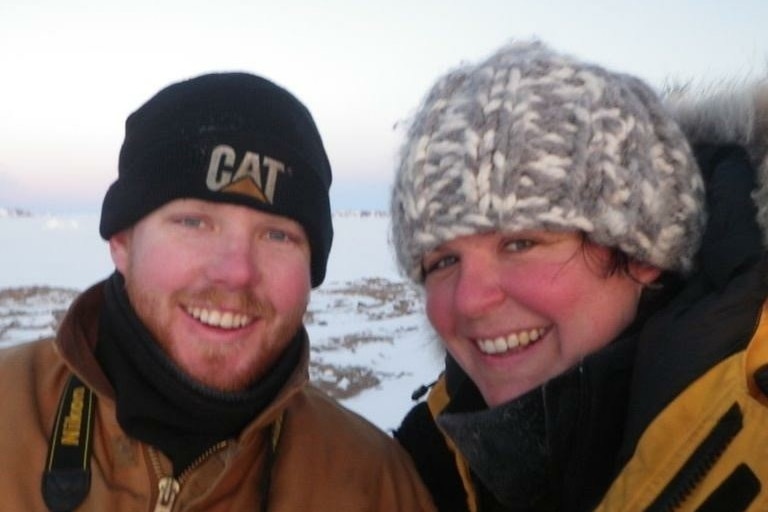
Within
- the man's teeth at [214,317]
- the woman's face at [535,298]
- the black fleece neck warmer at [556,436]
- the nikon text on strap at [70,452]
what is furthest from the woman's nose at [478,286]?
the nikon text on strap at [70,452]

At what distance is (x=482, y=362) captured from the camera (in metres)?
2.10

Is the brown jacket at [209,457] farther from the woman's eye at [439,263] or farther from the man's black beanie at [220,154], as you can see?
the woman's eye at [439,263]

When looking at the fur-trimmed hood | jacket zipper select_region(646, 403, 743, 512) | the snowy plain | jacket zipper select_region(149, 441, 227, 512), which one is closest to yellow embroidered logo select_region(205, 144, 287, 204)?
the snowy plain

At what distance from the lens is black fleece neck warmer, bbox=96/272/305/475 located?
202 centimetres

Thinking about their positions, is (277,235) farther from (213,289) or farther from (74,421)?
(74,421)

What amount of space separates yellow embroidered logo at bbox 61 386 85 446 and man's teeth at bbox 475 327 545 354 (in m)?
1.09

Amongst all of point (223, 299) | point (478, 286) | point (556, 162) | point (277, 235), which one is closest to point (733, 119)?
point (556, 162)

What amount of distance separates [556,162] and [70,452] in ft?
4.70

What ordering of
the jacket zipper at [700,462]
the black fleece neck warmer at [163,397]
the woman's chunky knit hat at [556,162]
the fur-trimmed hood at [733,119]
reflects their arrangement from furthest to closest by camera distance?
the black fleece neck warmer at [163,397], the woman's chunky knit hat at [556,162], the fur-trimmed hood at [733,119], the jacket zipper at [700,462]

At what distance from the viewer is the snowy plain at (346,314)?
695 cm

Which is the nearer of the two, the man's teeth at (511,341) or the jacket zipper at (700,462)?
the jacket zipper at (700,462)

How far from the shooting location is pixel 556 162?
181cm

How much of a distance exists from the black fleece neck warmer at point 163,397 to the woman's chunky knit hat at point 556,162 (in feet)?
2.32

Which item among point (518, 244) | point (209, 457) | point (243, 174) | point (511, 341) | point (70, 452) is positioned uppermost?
point (243, 174)
